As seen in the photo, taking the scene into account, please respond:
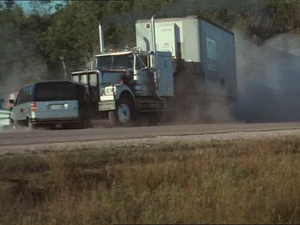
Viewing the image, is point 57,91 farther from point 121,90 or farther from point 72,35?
point 72,35

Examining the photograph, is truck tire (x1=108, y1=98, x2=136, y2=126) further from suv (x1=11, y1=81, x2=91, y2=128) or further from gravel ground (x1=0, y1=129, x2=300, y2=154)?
gravel ground (x1=0, y1=129, x2=300, y2=154)

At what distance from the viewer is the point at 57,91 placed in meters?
22.5

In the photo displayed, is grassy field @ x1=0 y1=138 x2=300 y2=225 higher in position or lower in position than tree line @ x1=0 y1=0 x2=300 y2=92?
lower

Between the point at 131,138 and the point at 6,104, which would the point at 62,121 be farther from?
the point at 6,104

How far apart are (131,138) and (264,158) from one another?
15.9 feet

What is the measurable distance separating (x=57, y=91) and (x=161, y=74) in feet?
14.4

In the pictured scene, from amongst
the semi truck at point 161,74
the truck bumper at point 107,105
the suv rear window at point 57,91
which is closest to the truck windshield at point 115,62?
the semi truck at point 161,74

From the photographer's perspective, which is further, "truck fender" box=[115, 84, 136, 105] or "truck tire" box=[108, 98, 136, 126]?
"truck fender" box=[115, 84, 136, 105]

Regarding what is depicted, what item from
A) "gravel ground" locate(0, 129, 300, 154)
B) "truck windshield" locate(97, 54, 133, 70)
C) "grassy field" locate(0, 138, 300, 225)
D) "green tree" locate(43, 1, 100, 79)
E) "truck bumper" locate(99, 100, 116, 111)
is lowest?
"grassy field" locate(0, 138, 300, 225)

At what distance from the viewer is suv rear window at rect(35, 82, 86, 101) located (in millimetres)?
22344

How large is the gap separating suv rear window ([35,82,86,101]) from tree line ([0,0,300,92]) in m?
17.5

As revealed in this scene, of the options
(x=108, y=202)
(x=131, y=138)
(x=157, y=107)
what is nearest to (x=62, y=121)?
(x=157, y=107)

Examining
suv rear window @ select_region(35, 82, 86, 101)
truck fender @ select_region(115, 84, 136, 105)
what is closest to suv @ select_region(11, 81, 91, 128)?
suv rear window @ select_region(35, 82, 86, 101)

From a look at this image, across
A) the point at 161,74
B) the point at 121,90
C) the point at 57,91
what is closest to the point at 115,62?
the point at 161,74
